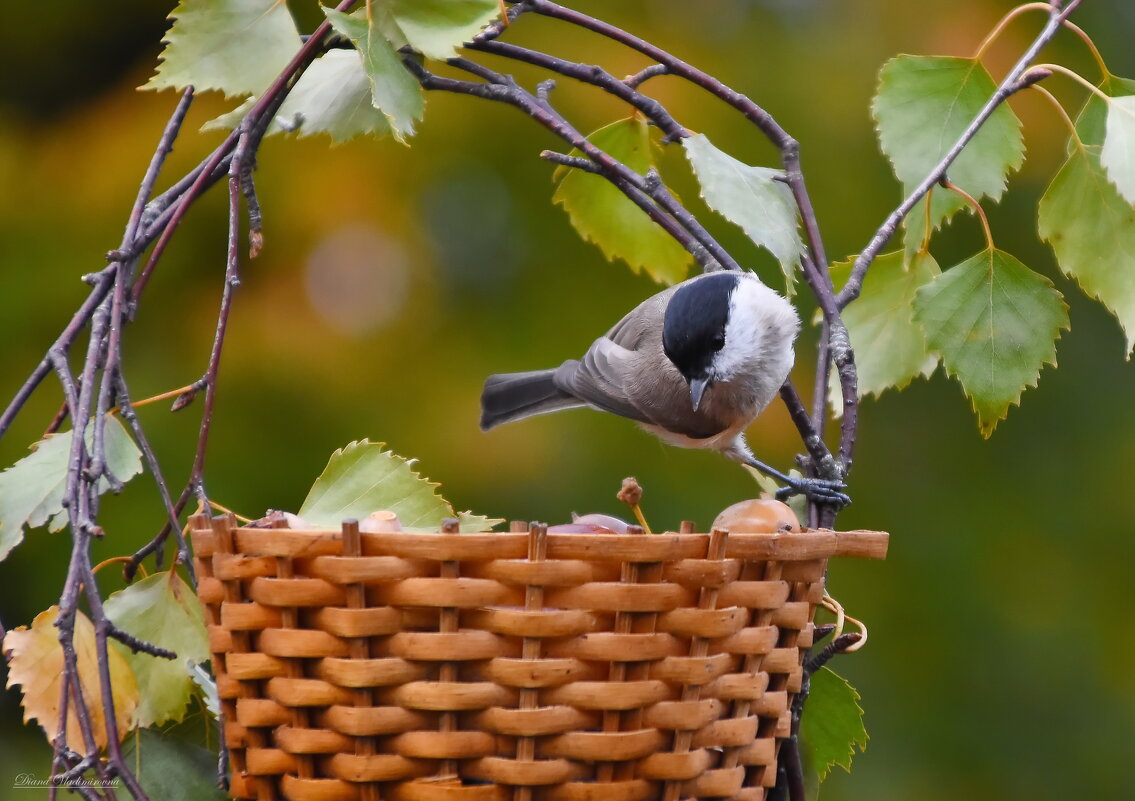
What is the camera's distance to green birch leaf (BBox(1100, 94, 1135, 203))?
1.15 meters

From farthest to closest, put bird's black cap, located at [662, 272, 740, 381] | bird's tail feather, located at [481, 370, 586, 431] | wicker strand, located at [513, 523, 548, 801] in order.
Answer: bird's tail feather, located at [481, 370, 586, 431]
bird's black cap, located at [662, 272, 740, 381]
wicker strand, located at [513, 523, 548, 801]

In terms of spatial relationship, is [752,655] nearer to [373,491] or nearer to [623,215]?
[373,491]

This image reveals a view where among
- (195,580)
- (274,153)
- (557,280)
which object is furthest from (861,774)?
(195,580)

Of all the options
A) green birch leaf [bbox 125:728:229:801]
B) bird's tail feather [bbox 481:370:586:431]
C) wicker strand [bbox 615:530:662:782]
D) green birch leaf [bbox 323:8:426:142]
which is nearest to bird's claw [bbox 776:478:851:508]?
wicker strand [bbox 615:530:662:782]

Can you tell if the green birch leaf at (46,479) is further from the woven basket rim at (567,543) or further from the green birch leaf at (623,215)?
the green birch leaf at (623,215)

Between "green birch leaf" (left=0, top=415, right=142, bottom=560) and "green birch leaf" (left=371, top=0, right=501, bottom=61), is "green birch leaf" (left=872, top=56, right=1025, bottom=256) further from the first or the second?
"green birch leaf" (left=0, top=415, right=142, bottom=560)

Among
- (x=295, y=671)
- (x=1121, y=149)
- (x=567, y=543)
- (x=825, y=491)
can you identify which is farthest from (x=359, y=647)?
(x=1121, y=149)

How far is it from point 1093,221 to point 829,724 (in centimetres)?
61

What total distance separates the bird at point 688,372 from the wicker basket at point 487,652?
29.8 inches

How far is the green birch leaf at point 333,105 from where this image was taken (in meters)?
1.27

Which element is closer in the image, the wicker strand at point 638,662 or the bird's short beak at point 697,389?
the wicker strand at point 638,662

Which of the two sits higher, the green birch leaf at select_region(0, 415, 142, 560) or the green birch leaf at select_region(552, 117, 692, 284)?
the green birch leaf at select_region(552, 117, 692, 284)

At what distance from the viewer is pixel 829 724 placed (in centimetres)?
129

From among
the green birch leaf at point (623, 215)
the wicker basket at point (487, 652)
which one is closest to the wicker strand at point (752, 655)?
the wicker basket at point (487, 652)
